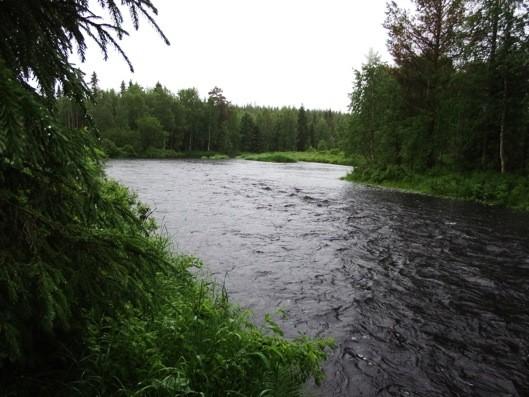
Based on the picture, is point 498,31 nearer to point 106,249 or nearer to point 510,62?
point 510,62

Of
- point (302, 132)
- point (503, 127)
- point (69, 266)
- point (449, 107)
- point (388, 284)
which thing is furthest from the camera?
point (302, 132)

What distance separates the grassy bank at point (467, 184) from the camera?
18.7m

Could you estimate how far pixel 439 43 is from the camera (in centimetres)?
2600

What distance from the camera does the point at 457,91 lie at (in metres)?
23.9

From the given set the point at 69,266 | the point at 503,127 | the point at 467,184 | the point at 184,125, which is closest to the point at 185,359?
the point at 69,266

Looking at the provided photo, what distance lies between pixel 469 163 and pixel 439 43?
9.27 m

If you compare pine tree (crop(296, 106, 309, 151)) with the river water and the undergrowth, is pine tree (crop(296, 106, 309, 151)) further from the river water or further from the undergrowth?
the undergrowth

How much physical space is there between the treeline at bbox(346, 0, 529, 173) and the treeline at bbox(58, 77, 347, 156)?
41.0m

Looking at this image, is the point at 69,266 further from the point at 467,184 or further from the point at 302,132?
the point at 302,132

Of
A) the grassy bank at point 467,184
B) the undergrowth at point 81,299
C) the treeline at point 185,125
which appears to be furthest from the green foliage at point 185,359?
the treeline at point 185,125

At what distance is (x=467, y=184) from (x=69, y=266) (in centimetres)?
2371

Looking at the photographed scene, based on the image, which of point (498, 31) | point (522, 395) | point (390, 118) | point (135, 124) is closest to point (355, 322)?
point (522, 395)

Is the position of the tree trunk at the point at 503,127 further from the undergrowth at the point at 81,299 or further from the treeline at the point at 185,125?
the treeline at the point at 185,125

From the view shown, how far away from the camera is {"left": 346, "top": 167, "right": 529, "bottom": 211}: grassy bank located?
61.3 ft
